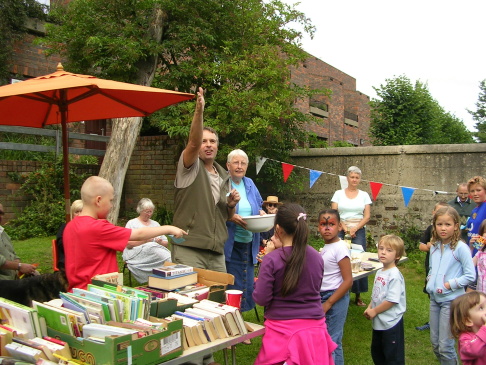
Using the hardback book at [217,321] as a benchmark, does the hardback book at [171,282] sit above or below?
above

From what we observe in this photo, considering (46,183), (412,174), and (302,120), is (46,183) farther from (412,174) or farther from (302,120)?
(412,174)

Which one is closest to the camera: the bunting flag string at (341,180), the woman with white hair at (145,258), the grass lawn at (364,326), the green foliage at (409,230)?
the grass lawn at (364,326)

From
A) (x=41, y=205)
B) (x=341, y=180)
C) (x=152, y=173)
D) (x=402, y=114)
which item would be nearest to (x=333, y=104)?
(x=402, y=114)

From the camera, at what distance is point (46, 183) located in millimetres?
9688

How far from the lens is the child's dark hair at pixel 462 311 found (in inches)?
107

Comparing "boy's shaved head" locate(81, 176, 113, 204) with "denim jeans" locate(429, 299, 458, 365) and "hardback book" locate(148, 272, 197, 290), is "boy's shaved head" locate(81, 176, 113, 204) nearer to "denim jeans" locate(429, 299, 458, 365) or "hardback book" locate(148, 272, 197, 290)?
"hardback book" locate(148, 272, 197, 290)

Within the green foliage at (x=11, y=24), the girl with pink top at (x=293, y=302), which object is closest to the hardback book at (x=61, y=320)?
the girl with pink top at (x=293, y=302)

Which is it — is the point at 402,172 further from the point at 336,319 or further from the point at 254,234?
the point at 336,319

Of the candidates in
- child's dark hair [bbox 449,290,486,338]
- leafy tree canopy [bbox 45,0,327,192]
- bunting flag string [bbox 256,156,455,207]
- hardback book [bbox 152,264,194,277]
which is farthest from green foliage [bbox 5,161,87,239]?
child's dark hair [bbox 449,290,486,338]

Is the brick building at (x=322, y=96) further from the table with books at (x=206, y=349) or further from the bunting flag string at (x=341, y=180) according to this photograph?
the table with books at (x=206, y=349)

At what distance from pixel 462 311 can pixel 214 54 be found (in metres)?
7.94

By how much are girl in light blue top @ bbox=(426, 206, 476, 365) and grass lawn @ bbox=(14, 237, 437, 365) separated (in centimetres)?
93

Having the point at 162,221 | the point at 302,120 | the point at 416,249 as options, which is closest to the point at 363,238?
the point at 416,249

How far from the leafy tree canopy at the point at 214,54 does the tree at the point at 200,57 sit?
0.02 meters
